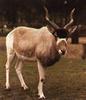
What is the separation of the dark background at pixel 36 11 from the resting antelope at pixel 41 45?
60.4 feet

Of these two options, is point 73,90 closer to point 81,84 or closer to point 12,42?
point 81,84

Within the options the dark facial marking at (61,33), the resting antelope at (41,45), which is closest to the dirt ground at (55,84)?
the resting antelope at (41,45)

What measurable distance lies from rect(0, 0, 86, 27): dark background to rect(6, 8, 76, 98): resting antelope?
724 inches

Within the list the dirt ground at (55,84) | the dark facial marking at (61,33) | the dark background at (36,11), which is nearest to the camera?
the dark facial marking at (61,33)

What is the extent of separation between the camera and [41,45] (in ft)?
38.1

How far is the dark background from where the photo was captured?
31.8 m

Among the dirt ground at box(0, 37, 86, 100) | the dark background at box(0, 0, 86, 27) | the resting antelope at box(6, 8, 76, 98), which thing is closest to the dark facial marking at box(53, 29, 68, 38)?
the resting antelope at box(6, 8, 76, 98)

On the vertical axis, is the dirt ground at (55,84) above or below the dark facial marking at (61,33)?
below

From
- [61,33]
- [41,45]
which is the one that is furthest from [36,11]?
[61,33]

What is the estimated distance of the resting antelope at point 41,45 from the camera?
11242 millimetres

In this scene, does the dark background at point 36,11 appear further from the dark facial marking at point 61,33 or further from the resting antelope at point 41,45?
the dark facial marking at point 61,33

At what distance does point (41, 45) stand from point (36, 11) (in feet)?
71.9

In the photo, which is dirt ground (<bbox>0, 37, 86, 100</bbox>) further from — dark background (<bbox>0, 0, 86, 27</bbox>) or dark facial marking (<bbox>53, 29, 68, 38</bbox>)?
dark background (<bbox>0, 0, 86, 27</bbox>)

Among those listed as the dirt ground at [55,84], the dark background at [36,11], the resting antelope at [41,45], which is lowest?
the dirt ground at [55,84]
